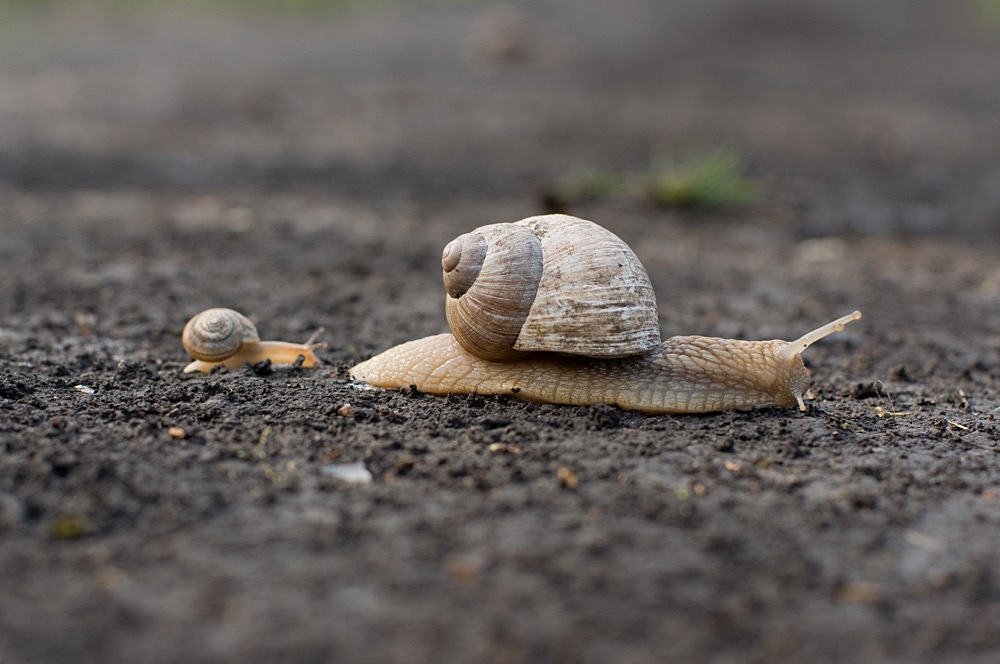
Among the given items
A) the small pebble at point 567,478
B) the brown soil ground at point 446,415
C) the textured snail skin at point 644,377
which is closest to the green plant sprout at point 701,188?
the brown soil ground at point 446,415

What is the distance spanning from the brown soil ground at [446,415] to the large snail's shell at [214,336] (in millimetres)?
148

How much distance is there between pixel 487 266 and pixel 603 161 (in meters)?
5.96

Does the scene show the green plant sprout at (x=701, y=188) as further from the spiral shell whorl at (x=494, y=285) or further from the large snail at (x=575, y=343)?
the spiral shell whorl at (x=494, y=285)

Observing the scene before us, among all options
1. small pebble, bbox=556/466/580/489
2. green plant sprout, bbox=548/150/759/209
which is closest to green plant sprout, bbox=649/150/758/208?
green plant sprout, bbox=548/150/759/209

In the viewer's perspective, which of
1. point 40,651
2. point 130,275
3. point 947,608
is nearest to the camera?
point 40,651

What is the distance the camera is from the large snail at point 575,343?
368cm

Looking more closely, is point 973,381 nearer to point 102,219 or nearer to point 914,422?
point 914,422

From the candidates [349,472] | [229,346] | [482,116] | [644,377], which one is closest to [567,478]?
[349,472]

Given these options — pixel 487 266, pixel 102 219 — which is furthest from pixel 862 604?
pixel 102 219

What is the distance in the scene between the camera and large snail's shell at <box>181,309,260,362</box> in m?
4.12

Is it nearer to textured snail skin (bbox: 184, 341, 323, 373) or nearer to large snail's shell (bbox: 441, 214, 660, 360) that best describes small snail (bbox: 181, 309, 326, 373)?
textured snail skin (bbox: 184, 341, 323, 373)

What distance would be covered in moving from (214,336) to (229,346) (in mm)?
82

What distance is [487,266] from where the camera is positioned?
149 inches

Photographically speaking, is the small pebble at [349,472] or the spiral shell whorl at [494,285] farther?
the spiral shell whorl at [494,285]
